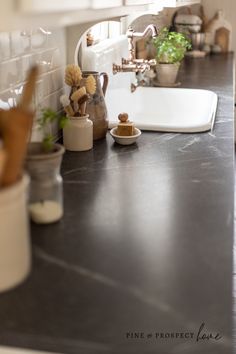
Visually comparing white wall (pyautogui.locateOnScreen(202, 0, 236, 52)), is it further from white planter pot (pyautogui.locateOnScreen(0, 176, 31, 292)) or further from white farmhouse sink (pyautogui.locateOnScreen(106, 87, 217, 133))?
white planter pot (pyautogui.locateOnScreen(0, 176, 31, 292))

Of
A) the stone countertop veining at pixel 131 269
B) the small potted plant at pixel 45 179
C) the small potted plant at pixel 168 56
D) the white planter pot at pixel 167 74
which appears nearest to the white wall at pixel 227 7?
the small potted plant at pixel 168 56

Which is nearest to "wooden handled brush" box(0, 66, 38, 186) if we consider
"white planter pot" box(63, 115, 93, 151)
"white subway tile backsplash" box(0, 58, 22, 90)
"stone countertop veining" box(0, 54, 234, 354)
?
"stone countertop veining" box(0, 54, 234, 354)

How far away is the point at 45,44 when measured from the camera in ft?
4.90

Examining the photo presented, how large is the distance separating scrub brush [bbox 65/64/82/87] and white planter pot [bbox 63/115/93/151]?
0.40ft

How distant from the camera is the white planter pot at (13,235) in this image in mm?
756

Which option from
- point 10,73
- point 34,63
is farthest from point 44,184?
point 34,63

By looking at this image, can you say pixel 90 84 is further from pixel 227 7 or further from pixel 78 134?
pixel 227 7

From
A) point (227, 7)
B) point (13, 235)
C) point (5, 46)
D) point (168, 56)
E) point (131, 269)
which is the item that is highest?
point (227, 7)

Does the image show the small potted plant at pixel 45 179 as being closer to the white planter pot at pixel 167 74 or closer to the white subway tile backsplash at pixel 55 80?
the white subway tile backsplash at pixel 55 80

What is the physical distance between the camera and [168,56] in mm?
2814

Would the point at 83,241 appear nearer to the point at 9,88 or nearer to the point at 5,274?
the point at 5,274

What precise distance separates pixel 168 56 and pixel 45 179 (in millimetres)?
2010

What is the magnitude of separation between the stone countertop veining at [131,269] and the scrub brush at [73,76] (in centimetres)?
33

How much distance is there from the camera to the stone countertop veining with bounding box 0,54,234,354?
0.78 metres
